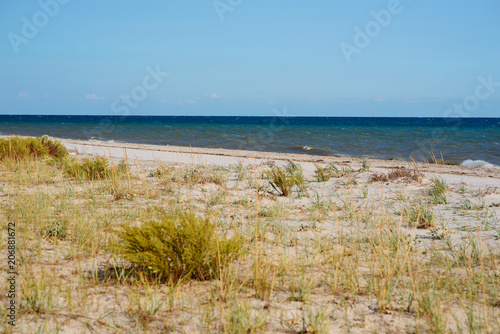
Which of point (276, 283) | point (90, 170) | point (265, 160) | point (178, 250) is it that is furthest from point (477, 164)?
point (178, 250)

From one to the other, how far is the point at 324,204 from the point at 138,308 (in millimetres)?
3423

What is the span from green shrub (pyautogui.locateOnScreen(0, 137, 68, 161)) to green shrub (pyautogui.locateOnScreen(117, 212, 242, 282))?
6386 millimetres

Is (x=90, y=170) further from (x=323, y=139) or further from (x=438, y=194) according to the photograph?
(x=323, y=139)

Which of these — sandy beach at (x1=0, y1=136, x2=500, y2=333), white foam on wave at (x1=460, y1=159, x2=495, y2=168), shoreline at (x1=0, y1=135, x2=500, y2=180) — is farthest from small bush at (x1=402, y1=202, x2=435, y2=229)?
white foam on wave at (x1=460, y1=159, x2=495, y2=168)

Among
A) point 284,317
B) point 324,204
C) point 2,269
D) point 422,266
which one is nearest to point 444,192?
point 324,204

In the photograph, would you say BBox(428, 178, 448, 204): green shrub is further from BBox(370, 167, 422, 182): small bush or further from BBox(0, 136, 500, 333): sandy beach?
BBox(0, 136, 500, 333): sandy beach

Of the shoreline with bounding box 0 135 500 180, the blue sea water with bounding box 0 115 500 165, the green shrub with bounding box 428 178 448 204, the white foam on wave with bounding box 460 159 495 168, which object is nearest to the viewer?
the green shrub with bounding box 428 178 448 204

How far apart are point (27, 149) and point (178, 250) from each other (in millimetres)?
7496

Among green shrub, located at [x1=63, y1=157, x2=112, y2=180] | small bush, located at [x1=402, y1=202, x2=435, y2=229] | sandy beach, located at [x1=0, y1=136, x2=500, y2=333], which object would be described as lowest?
sandy beach, located at [x1=0, y1=136, x2=500, y2=333]

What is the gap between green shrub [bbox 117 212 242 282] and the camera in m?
2.76

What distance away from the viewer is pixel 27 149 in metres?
8.73

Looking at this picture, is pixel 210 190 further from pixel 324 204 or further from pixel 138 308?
pixel 138 308

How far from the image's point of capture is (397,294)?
8.61ft

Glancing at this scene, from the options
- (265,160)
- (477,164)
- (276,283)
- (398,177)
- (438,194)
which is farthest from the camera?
(477,164)
